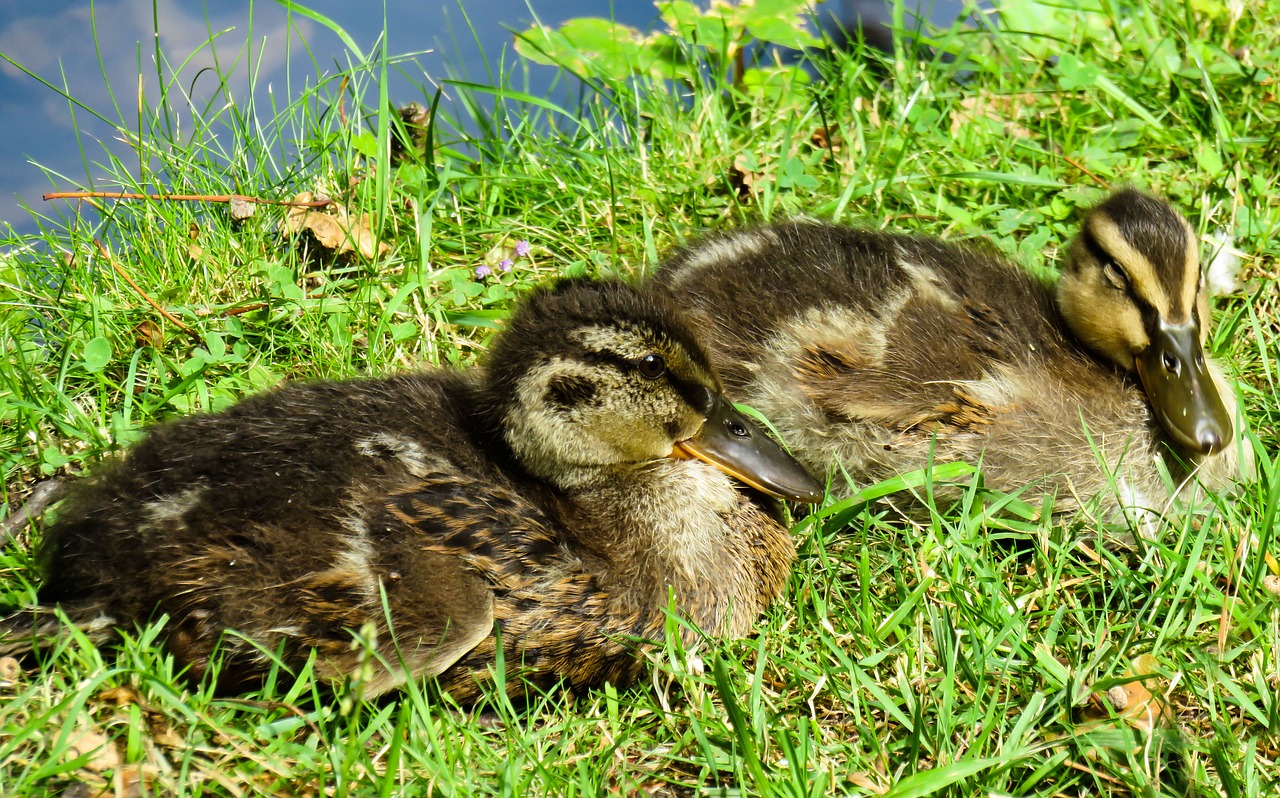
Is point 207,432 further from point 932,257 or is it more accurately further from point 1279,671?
point 1279,671

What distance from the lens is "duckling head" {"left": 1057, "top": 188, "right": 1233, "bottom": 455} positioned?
10.1 feet

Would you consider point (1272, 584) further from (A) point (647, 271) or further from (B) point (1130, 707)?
(A) point (647, 271)

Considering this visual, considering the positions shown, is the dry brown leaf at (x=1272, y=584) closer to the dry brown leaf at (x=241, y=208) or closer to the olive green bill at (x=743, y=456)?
the olive green bill at (x=743, y=456)

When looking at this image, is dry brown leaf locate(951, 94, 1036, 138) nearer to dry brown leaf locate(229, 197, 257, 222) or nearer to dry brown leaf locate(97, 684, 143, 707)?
dry brown leaf locate(229, 197, 257, 222)

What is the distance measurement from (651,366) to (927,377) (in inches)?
32.0

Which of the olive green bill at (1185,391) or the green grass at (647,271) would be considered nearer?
the green grass at (647,271)

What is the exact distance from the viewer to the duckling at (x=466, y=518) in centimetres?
245

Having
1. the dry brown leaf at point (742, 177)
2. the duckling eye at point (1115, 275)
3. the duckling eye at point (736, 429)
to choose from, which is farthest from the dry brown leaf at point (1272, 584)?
the dry brown leaf at point (742, 177)

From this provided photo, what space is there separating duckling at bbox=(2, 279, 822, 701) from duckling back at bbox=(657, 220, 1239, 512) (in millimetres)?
361

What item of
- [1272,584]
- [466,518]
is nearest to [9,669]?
[466,518]

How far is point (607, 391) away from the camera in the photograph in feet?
8.80

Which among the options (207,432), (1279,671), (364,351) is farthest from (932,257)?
(207,432)

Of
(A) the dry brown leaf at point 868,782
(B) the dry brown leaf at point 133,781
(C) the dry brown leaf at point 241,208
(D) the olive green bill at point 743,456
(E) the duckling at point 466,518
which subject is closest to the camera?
(B) the dry brown leaf at point 133,781

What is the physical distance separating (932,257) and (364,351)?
172cm
